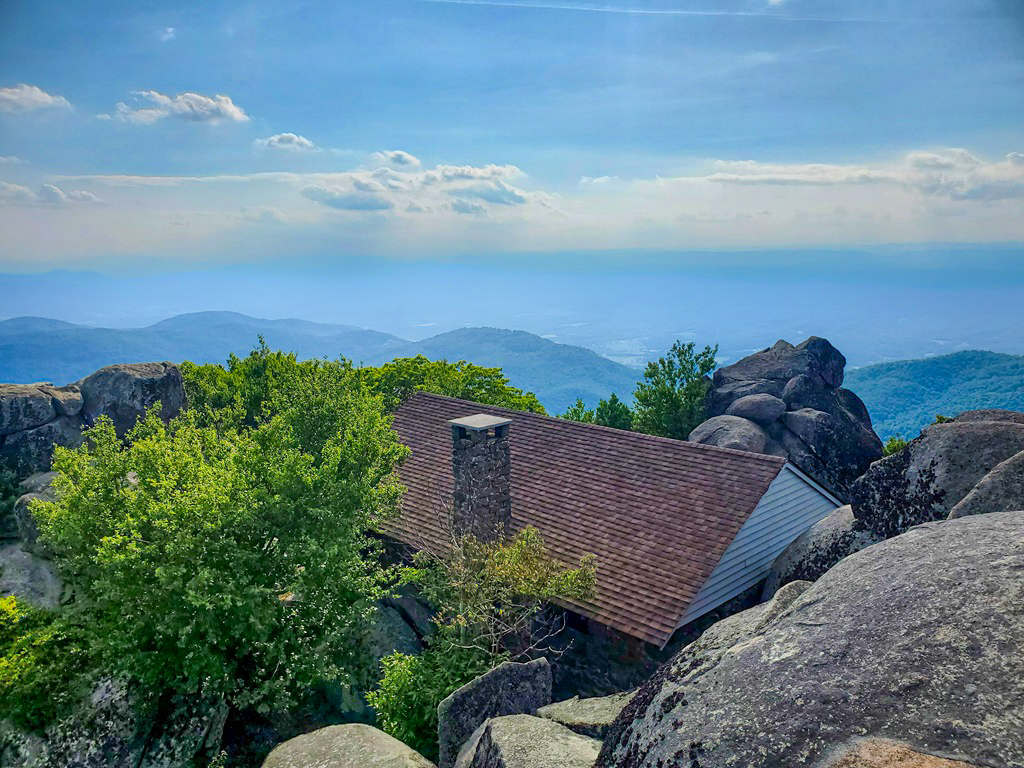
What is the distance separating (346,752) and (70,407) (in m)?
24.7

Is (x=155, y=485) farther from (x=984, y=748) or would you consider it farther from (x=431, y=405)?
(x=984, y=748)

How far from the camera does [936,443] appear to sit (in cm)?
1239

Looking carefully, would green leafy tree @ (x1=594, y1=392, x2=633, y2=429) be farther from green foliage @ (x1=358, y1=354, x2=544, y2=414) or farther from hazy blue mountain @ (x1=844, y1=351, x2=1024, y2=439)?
hazy blue mountain @ (x1=844, y1=351, x2=1024, y2=439)

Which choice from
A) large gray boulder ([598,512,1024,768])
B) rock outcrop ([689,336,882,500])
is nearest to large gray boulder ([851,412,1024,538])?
large gray boulder ([598,512,1024,768])

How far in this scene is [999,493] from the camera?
9.10 m

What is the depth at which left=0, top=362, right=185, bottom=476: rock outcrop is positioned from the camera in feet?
90.3

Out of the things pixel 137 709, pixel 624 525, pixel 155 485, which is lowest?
pixel 137 709

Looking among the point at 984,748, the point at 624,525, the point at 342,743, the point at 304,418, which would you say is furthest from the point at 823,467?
the point at 984,748

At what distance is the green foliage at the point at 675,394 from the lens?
41125 mm

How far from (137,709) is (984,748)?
1649cm

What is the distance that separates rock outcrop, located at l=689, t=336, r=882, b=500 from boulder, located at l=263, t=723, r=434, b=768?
2550cm

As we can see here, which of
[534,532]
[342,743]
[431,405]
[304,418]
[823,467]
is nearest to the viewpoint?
[342,743]

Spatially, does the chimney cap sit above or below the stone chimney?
above

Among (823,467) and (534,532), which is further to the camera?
(823,467)
